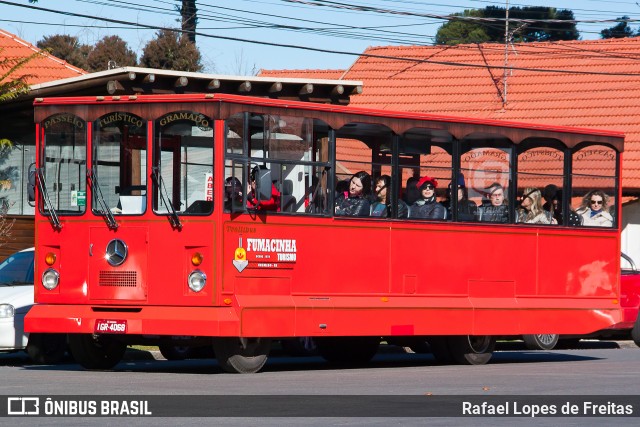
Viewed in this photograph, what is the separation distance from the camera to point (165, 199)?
15453mm

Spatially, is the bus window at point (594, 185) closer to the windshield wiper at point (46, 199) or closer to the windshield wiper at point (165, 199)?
the windshield wiper at point (165, 199)

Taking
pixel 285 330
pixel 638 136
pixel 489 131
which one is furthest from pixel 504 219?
pixel 638 136

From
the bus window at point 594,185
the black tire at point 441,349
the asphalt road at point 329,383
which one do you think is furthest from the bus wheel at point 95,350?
the bus window at point 594,185

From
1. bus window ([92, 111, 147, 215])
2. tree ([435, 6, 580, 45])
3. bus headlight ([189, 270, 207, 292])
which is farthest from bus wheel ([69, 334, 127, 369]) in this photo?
Answer: tree ([435, 6, 580, 45])

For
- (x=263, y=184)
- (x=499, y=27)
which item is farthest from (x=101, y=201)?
(x=499, y=27)

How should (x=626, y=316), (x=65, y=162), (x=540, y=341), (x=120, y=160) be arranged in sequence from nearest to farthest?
(x=120, y=160)
(x=65, y=162)
(x=540, y=341)
(x=626, y=316)

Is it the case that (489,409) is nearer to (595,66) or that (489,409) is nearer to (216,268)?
(216,268)

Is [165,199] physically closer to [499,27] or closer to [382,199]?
[382,199]

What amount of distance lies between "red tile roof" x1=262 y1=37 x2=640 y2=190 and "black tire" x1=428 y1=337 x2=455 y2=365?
18.0 meters

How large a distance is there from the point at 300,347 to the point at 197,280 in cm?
402

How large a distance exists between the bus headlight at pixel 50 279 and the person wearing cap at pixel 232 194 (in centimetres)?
218

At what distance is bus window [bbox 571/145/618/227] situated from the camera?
62.3ft

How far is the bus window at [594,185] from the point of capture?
62.3 ft

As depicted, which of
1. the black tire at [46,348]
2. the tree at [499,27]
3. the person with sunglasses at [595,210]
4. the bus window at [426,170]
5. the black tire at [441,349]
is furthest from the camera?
the tree at [499,27]
